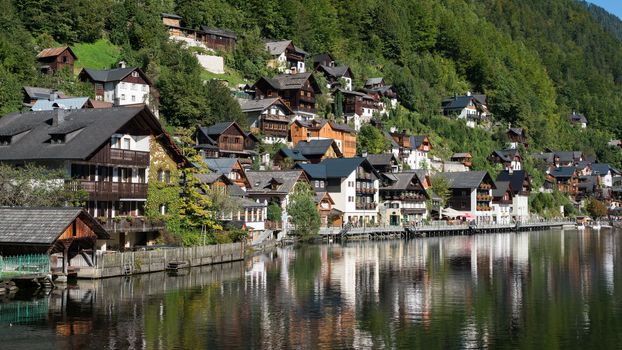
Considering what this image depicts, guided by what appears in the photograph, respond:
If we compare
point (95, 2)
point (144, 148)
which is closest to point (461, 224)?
point (95, 2)

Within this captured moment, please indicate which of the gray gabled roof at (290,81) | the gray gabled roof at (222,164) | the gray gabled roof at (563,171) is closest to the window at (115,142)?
the gray gabled roof at (222,164)

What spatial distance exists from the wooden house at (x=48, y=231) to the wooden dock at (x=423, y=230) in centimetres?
4902

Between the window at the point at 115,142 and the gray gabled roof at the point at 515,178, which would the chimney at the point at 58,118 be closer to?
the window at the point at 115,142

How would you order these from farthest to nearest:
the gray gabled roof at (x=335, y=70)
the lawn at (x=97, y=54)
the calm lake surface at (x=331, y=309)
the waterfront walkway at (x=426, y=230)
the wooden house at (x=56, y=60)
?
the gray gabled roof at (x=335, y=70) → the lawn at (x=97, y=54) → the wooden house at (x=56, y=60) → the waterfront walkway at (x=426, y=230) → the calm lake surface at (x=331, y=309)

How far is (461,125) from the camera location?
165 m

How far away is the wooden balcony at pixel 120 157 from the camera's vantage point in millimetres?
54469

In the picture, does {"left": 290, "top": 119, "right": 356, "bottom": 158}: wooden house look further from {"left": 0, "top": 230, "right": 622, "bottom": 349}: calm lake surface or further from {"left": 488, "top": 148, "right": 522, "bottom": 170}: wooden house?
{"left": 0, "top": 230, "right": 622, "bottom": 349}: calm lake surface

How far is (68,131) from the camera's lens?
55.2 meters

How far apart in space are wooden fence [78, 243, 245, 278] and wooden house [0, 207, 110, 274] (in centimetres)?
169

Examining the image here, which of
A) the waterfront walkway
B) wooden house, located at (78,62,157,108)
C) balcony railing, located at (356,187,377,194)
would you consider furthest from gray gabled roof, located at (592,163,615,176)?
wooden house, located at (78,62,157,108)

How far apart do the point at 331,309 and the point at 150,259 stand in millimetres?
16996

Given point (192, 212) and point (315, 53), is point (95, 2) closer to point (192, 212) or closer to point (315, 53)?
point (315, 53)

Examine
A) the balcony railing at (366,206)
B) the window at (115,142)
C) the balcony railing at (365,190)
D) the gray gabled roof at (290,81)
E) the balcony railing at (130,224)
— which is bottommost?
the balcony railing at (130,224)

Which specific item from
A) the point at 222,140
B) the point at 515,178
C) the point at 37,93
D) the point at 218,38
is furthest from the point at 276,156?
the point at 515,178
